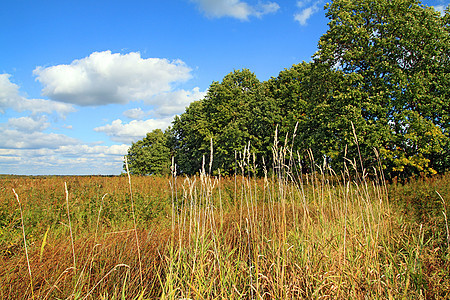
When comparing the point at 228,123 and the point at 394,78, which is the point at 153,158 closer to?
the point at 228,123

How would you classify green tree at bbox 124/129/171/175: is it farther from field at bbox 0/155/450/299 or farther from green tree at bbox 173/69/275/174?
field at bbox 0/155/450/299

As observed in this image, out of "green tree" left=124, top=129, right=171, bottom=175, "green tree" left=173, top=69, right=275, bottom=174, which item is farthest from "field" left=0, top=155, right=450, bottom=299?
"green tree" left=124, top=129, right=171, bottom=175

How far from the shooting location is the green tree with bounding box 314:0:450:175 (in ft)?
40.1

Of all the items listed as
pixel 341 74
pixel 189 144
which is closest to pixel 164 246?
pixel 341 74

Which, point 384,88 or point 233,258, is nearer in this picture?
point 233,258

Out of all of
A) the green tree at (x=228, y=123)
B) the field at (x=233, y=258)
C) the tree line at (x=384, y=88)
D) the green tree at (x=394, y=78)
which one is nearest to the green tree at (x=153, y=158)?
the green tree at (x=228, y=123)

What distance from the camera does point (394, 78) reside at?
494 inches

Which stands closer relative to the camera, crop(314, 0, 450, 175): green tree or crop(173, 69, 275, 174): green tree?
crop(314, 0, 450, 175): green tree

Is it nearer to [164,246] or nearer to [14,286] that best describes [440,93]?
[164,246]

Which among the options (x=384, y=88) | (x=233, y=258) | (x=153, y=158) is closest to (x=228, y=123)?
(x=384, y=88)

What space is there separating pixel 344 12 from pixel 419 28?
337 centimetres

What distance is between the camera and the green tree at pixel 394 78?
12.2 meters

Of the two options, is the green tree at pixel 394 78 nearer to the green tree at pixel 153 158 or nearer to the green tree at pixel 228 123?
the green tree at pixel 228 123

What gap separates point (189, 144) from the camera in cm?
2777
